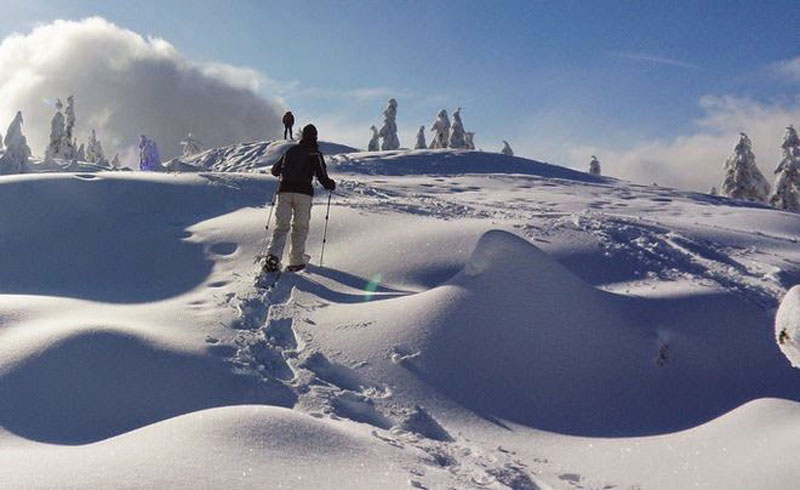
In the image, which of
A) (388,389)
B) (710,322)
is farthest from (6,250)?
(710,322)

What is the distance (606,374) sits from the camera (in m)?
5.34

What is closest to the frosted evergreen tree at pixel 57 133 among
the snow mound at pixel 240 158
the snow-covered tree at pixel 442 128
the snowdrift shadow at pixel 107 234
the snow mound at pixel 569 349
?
the snow mound at pixel 240 158

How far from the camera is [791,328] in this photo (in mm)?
2969

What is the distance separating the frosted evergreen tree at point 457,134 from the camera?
2534 inches

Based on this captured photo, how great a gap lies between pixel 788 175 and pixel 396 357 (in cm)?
4620

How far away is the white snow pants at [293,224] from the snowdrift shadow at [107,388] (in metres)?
3.08

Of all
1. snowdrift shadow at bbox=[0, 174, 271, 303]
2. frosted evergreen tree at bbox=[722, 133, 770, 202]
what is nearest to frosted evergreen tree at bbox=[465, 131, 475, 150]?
frosted evergreen tree at bbox=[722, 133, 770, 202]

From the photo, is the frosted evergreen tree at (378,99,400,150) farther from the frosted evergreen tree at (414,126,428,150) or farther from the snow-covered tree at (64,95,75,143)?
the snow-covered tree at (64,95,75,143)

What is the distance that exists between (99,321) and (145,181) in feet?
24.2

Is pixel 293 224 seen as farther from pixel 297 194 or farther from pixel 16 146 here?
pixel 16 146

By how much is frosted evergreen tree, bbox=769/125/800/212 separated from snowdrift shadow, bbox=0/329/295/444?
46.1m

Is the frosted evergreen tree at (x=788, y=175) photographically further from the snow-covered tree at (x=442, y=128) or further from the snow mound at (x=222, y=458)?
the snow mound at (x=222, y=458)

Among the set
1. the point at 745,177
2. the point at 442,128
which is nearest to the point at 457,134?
the point at 442,128

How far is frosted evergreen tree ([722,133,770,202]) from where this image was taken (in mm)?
43875
